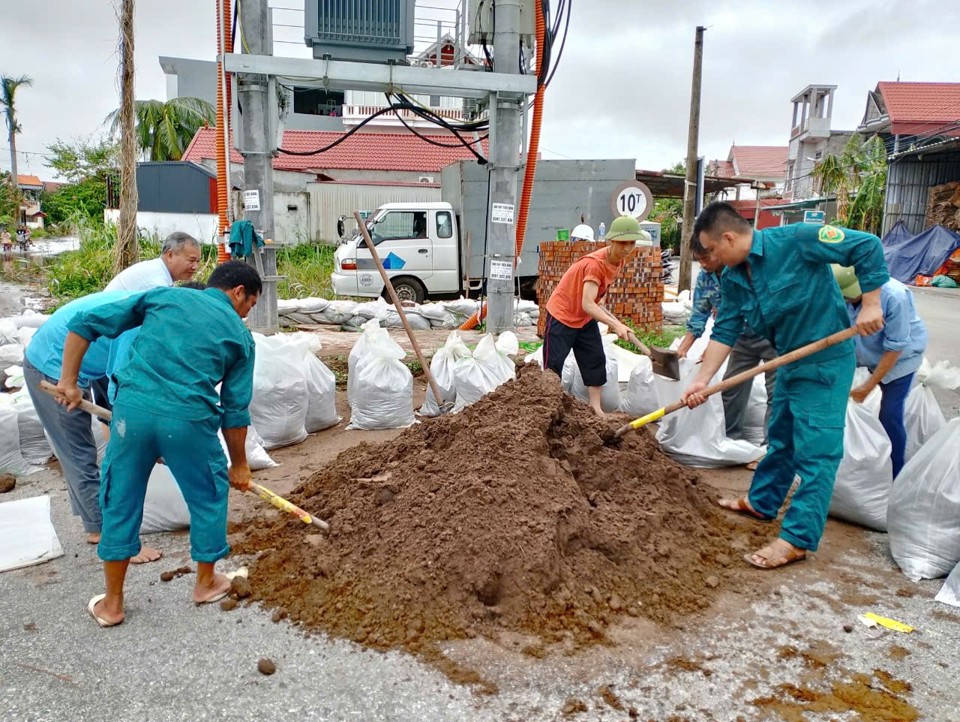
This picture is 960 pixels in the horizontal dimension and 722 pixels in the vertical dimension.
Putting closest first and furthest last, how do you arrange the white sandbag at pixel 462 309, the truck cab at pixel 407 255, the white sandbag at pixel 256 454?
1. the white sandbag at pixel 256 454
2. the white sandbag at pixel 462 309
3. the truck cab at pixel 407 255

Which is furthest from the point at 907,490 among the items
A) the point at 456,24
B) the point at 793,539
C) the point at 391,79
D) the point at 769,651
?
the point at 456,24

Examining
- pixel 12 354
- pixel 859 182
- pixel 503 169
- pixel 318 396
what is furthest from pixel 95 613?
pixel 859 182

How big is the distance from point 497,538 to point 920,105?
2363cm

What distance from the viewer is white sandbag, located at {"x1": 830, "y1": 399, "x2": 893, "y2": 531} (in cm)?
349

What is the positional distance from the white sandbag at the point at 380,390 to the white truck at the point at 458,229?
5.60 meters

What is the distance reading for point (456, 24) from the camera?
7.76 metres

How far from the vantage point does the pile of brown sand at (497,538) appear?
2.66 metres

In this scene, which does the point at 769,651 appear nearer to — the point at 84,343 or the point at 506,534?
the point at 506,534

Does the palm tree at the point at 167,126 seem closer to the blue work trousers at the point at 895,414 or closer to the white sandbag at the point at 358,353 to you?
the white sandbag at the point at 358,353

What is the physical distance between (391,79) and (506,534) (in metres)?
5.38

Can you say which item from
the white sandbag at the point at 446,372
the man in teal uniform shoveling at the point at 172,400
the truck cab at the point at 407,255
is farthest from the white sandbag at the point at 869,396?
the truck cab at the point at 407,255

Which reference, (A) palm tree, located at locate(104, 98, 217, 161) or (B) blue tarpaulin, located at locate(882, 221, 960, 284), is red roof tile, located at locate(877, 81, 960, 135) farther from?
(A) palm tree, located at locate(104, 98, 217, 161)

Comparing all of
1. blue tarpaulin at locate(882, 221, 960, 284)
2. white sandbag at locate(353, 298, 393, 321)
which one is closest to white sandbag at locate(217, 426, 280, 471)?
white sandbag at locate(353, 298, 393, 321)

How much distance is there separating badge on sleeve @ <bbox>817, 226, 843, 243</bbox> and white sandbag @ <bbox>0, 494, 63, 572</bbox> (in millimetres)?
3531
